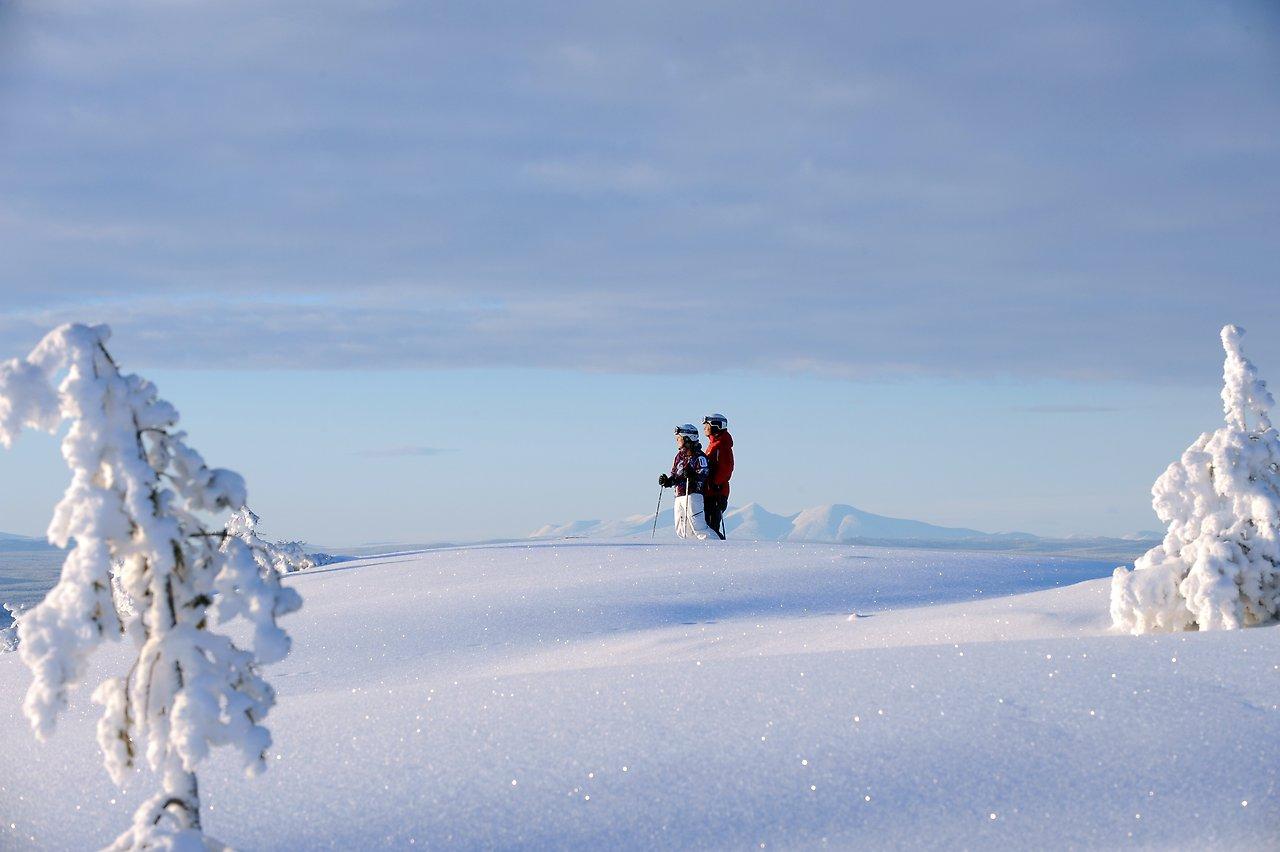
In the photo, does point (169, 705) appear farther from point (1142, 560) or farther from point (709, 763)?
point (1142, 560)

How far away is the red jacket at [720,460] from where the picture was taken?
63.4ft

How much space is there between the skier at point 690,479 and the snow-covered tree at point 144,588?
15.1m

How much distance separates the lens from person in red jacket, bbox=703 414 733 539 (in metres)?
19.3

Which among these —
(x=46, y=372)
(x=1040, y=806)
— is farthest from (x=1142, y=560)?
(x=46, y=372)

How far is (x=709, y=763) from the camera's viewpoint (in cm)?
562

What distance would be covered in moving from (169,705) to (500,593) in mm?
8227

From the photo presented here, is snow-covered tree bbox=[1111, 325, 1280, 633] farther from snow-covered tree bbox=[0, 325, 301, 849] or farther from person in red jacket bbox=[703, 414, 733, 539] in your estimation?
person in red jacket bbox=[703, 414, 733, 539]

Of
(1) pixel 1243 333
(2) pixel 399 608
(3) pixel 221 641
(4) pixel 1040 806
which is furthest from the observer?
(2) pixel 399 608

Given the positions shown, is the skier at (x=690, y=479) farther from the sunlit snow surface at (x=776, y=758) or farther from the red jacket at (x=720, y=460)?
the sunlit snow surface at (x=776, y=758)

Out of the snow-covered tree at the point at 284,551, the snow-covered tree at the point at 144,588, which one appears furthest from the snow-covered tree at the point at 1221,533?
the snow-covered tree at the point at 284,551

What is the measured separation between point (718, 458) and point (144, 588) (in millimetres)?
15314

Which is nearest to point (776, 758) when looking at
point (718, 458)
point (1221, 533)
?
point (1221, 533)

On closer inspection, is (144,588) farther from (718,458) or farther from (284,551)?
(284,551)

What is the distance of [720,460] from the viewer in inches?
762
